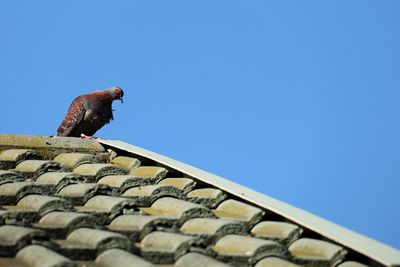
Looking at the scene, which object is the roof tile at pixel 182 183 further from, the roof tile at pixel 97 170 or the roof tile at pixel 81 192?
the roof tile at pixel 81 192

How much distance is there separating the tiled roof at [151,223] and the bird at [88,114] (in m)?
5.73

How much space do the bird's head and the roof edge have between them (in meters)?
5.78

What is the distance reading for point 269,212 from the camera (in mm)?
4305

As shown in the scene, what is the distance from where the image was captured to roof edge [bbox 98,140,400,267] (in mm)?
3442

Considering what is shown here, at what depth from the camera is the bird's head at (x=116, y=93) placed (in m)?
11.5

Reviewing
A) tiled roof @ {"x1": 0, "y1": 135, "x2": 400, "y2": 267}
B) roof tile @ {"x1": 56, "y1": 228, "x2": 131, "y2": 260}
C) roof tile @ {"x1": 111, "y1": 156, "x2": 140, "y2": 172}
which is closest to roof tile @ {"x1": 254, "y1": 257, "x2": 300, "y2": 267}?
tiled roof @ {"x1": 0, "y1": 135, "x2": 400, "y2": 267}

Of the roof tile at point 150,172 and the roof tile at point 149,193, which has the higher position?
the roof tile at point 150,172

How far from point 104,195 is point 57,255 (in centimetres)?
125

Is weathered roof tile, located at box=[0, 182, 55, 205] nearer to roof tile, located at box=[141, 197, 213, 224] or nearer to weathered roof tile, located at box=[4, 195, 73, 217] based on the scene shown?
weathered roof tile, located at box=[4, 195, 73, 217]

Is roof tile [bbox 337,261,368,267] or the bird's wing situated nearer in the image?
roof tile [bbox 337,261,368,267]

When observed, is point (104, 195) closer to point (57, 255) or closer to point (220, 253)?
point (220, 253)

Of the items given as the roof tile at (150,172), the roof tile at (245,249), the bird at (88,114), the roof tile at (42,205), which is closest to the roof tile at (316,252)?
the roof tile at (245,249)

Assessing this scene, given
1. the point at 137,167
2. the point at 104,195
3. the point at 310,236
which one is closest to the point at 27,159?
the point at 137,167

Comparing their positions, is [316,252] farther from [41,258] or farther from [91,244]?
[41,258]
